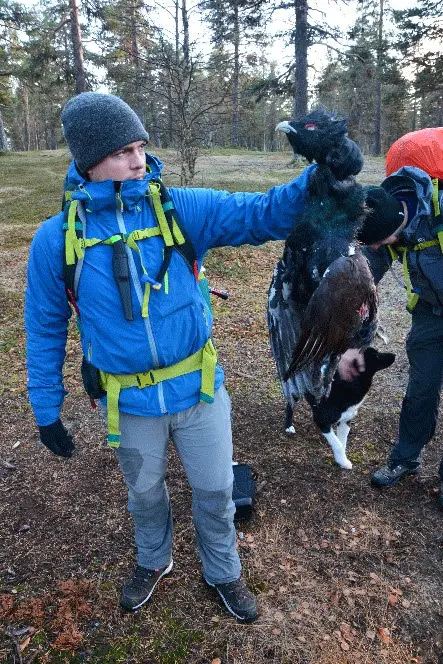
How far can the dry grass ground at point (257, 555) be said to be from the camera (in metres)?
2.63

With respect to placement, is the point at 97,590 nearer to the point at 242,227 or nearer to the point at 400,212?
the point at 242,227

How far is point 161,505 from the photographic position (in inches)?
104

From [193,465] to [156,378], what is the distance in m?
0.52

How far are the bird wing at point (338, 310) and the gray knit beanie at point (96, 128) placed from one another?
1.07 m

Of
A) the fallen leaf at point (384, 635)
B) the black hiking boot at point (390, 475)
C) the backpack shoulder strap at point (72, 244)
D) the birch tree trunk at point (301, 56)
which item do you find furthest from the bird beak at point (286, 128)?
the birch tree trunk at point (301, 56)

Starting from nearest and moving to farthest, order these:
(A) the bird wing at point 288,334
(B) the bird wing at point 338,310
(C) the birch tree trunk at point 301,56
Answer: (B) the bird wing at point 338,310 → (A) the bird wing at point 288,334 → (C) the birch tree trunk at point 301,56

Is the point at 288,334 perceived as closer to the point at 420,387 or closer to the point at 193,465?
the point at 193,465

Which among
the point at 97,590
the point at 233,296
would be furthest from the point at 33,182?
the point at 97,590

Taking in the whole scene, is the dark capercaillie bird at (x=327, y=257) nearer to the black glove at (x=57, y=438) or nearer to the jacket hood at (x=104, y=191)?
the jacket hood at (x=104, y=191)

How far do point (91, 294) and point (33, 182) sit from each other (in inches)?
761

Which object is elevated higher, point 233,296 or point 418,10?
point 418,10

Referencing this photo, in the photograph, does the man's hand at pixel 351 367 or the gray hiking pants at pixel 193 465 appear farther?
the man's hand at pixel 351 367

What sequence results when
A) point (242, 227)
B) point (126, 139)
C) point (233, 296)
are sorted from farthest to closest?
point (233, 296) < point (242, 227) < point (126, 139)

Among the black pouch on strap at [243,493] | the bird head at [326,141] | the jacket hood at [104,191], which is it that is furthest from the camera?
the black pouch on strap at [243,493]
